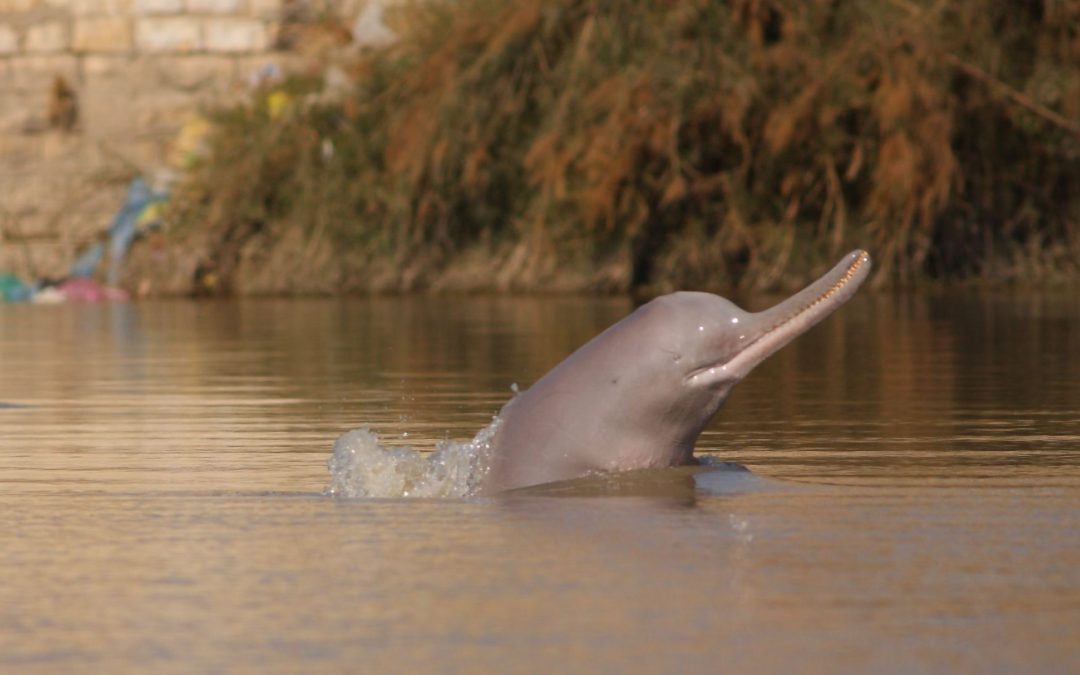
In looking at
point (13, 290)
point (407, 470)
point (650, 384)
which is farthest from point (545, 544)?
point (13, 290)

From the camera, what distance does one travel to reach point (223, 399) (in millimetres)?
9945

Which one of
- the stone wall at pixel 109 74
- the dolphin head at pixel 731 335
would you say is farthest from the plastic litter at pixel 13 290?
the dolphin head at pixel 731 335

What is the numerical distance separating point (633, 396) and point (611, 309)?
12.2 meters

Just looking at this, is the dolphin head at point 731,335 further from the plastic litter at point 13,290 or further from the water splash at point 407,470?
the plastic litter at point 13,290

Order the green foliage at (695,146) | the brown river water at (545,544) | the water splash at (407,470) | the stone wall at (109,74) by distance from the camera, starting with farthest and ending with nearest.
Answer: the stone wall at (109,74), the green foliage at (695,146), the water splash at (407,470), the brown river water at (545,544)

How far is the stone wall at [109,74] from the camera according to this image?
2667 centimetres

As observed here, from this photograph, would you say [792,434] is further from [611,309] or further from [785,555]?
[611,309]

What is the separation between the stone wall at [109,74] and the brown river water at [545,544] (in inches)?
657

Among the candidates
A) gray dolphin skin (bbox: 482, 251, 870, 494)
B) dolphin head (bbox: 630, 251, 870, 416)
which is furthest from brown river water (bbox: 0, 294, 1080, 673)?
dolphin head (bbox: 630, 251, 870, 416)

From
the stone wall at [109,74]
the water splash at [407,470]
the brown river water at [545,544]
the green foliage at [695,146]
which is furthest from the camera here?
the stone wall at [109,74]

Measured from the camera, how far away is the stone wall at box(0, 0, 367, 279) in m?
26.7

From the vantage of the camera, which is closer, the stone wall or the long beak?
the long beak

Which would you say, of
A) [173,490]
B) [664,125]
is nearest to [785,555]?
[173,490]

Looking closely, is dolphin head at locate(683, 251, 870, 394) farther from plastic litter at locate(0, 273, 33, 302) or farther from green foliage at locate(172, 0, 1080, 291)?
plastic litter at locate(0, 273, 33, 302)
